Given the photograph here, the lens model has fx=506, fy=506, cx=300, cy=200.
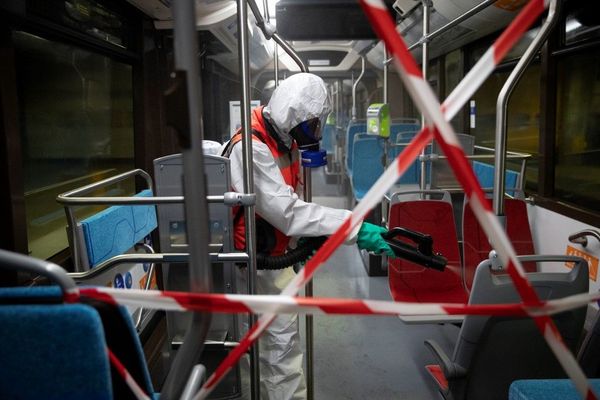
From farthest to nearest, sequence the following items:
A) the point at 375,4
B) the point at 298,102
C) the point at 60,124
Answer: the point at 60,124 < the point at 298,102 < the point at 375,4

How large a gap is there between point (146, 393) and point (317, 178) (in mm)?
10177

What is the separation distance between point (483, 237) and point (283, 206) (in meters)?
1.68

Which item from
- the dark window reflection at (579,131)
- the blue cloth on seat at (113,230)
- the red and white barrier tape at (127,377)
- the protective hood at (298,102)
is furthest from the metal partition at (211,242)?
the dark window reflection at (579,131)

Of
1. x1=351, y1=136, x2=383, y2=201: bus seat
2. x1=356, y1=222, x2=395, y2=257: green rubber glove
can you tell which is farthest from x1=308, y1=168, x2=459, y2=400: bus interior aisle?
x1=351, y1=136, x2=383, y2=201: bus seat

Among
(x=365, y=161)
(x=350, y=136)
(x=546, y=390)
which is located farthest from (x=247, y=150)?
(x=350, y=136)

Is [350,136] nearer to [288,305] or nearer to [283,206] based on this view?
[283,206]

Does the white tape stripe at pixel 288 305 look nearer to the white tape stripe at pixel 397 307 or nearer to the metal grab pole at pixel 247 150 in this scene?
the white tape stripe at pixel 397 307

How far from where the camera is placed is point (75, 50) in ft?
9.15

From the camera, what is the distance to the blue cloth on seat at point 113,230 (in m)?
2.18

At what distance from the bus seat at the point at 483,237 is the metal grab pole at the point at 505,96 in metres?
1.45

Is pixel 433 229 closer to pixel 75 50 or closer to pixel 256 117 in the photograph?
pixel 256 117

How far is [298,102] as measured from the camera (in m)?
2.34

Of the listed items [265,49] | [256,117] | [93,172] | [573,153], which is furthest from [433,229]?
[265,49]

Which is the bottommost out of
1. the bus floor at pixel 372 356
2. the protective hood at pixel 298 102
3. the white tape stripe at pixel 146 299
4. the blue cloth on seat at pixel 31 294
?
the bus floor at pixel 372 356
